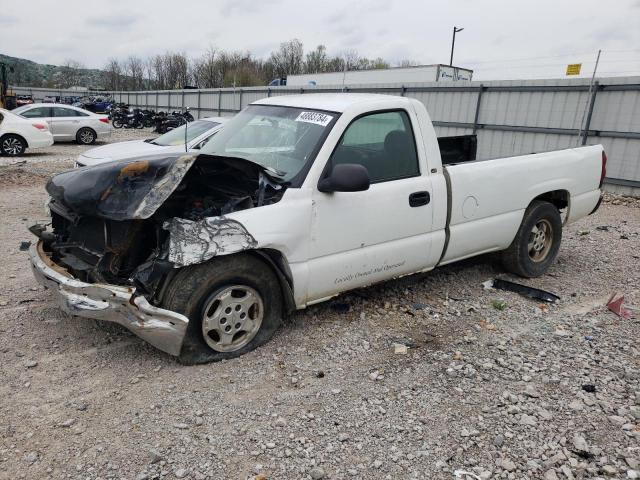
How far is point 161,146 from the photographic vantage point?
9258 millimetres

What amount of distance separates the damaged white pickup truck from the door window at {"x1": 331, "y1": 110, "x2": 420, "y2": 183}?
0.01 meters

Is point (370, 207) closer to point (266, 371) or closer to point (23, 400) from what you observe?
point (266, 371)

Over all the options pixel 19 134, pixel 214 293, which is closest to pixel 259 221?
pixel 214 293

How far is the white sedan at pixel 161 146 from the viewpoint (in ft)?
28.4

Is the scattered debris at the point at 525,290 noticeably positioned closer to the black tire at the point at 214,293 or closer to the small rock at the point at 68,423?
the black tire at the point at 214,293

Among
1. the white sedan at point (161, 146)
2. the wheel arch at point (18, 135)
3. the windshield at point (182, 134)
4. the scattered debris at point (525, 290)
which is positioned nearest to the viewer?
the scattered debris at point (525, 290)

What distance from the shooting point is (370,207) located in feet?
12.8

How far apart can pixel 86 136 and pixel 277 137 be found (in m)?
17.6

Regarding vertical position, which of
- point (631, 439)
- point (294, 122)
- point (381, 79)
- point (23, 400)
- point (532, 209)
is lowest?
point (23, 400)

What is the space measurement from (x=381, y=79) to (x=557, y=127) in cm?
1272

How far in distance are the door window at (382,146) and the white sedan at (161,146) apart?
4.81 m

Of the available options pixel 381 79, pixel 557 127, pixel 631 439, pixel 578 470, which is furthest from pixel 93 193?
pixel 381 79

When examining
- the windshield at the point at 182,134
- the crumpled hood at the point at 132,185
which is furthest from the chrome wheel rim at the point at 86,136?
the crumpled hood at the point at 132,185

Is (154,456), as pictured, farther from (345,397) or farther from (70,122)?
(70,122)
